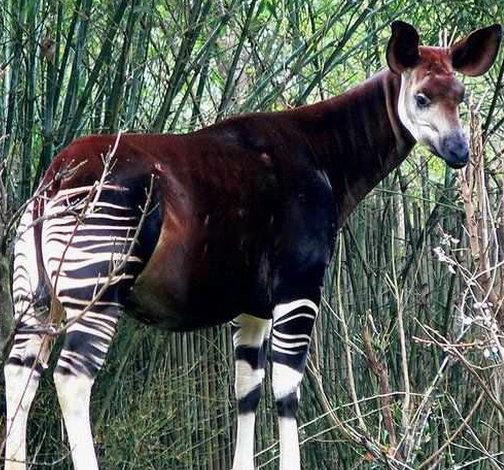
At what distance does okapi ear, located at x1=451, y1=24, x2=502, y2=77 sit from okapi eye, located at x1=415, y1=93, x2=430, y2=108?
0.60ft

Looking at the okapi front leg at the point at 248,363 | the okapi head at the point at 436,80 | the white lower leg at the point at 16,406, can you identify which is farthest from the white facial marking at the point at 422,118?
the white lower leg at the point at 16,406

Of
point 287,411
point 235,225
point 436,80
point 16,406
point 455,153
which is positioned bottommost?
point 287,411

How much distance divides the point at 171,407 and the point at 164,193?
193cm

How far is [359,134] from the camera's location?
172 inches

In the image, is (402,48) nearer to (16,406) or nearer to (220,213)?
(220,213)

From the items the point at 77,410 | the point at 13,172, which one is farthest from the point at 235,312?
the point at 13,172

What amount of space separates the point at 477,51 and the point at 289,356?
125 cm

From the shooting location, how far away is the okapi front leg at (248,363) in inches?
171

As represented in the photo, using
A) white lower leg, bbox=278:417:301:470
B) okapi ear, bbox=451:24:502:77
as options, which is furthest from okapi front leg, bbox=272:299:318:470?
okapi ear, bbox=451:24:502:77

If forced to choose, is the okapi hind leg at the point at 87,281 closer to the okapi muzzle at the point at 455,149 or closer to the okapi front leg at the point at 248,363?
the okapi front leg at the point at 248,363

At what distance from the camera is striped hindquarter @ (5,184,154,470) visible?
11.5 ft

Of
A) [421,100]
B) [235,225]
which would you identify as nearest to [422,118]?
[421,100]

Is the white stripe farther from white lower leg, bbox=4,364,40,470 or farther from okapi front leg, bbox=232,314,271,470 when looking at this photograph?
white lower leg, bbox=4,364,40,470

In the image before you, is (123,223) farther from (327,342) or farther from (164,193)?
(327,342)
